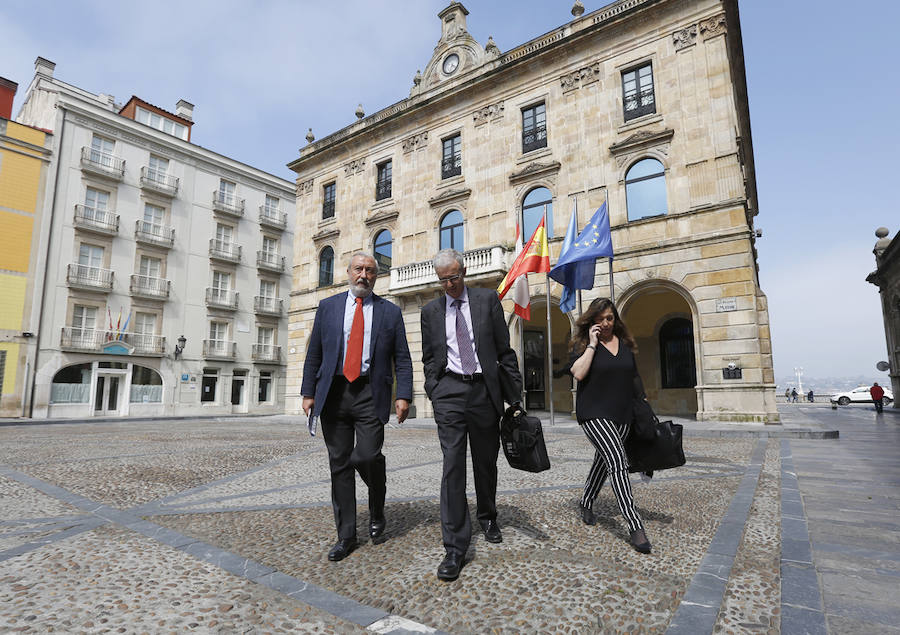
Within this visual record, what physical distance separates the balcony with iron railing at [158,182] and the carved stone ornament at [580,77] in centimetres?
2173

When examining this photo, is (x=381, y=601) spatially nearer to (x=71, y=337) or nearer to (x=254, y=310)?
(x=71, y=337)

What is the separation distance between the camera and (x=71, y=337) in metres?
22.6

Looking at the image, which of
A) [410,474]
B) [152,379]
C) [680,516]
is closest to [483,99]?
[410,474]

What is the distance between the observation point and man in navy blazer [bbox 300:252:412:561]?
2.93 meters

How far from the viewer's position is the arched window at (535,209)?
55.8 ft

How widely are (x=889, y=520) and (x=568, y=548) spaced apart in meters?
2.65

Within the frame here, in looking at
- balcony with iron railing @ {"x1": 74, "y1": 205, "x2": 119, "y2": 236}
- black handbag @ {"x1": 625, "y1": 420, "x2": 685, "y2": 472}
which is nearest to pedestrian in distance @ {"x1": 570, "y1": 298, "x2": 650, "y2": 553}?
black handbag @ {"x1": 625, "y1": 420, "x2": 685, "y2": 472}

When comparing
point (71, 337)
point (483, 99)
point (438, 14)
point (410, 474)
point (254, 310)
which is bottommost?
point (410, 474)

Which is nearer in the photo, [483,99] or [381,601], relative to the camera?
[381,601]

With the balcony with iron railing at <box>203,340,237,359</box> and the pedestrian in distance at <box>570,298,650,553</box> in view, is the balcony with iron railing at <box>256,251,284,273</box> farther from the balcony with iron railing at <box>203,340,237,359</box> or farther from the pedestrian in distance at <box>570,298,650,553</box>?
the pedestrian in distance at <box>570,298,650,553</box>

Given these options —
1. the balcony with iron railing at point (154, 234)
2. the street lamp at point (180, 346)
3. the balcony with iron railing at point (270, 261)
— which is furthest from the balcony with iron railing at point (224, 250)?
the street lamp at point (180, 346)

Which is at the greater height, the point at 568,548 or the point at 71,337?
the point at 71,337

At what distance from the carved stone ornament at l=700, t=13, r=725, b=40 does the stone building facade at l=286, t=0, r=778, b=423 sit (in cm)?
3

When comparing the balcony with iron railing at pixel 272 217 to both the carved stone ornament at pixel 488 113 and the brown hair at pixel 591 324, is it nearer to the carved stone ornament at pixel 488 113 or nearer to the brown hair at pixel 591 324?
the carved stone ornament at pixel 488 113
